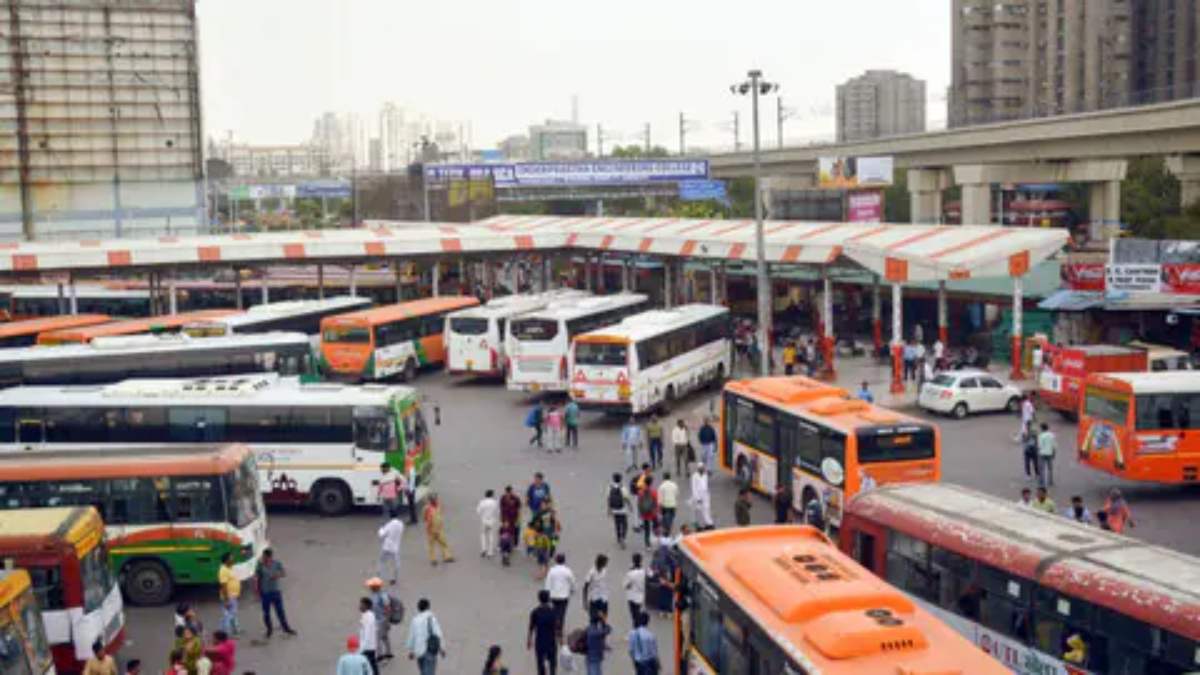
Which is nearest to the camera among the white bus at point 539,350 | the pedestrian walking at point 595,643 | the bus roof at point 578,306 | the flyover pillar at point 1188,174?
the pedestrian walking at point 595,643

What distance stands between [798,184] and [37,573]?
8950 centimetres

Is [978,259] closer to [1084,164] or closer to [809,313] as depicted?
[809,313]

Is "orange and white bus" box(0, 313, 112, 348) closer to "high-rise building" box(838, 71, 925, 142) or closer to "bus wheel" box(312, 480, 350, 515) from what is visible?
"bus wheel" box(312, 480, 350, 515)

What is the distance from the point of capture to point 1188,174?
51.3 m

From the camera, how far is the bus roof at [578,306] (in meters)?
34.0

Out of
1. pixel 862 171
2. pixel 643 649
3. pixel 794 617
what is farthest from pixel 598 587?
pixel 862 171

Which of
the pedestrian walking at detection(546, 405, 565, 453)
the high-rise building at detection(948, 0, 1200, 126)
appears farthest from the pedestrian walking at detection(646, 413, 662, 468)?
the high-rise building at detection(948, 0, 1200, 126)

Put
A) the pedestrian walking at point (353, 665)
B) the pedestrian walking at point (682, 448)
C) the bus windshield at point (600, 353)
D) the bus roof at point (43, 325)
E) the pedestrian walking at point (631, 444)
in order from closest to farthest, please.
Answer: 1. the pedestrian walking at point (353, 665)
2. the pedestrian walking at point (682, 448)
3. the pedestrian walking at point (631, 444)
4. the bus windshield at point (600, 353)
5. the bus roof at point (43, 325)

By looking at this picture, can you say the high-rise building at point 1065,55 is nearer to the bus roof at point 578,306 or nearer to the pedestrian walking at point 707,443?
the bus roof at point 578,306

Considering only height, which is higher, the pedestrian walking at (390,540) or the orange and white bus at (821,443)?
the orange and white bus at (821,443)

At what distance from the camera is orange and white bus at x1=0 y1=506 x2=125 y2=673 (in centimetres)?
1443

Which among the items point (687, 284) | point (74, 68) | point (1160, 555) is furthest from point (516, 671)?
point (74, 68)

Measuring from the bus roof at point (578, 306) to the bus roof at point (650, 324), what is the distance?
1516mm

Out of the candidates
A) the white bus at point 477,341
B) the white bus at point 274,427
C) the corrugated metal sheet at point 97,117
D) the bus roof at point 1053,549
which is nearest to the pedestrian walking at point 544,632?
the bus roof at point 1053,549
